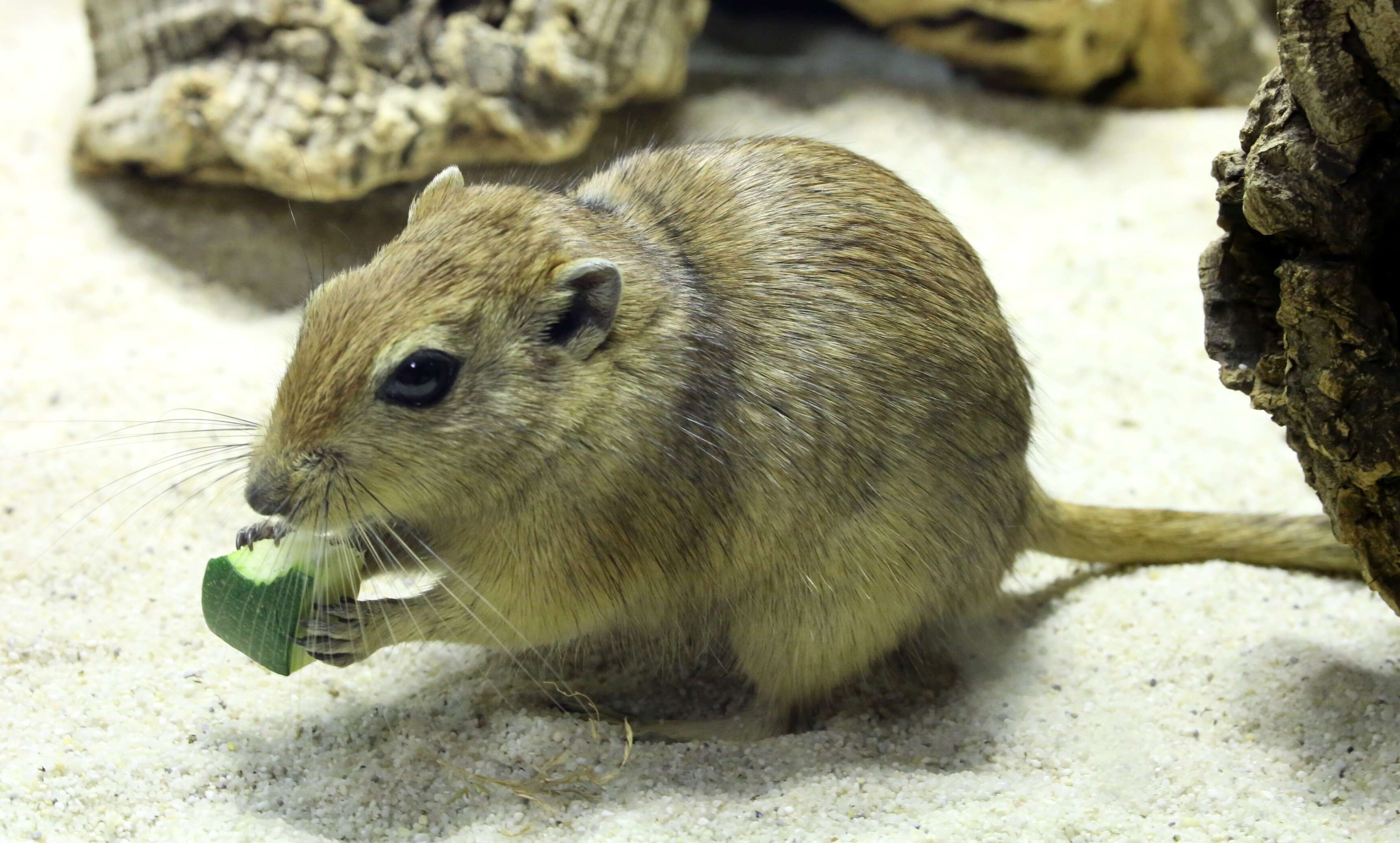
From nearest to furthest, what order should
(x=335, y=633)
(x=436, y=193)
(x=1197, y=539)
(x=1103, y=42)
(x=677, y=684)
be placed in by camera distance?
(x=335, y=633)
(x=436, y=193)
(x=677, y=684)
(x=1197, y=539)
(x=1103, y=42)

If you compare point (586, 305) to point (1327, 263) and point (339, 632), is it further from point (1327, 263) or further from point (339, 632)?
point (1327, 263)

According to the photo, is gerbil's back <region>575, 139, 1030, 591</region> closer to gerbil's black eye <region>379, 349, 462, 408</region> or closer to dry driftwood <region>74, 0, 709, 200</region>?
gerbil's black eye <region>379, 349, 462, 408</region>

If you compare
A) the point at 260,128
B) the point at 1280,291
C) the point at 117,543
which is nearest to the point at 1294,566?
the point at 1280,291

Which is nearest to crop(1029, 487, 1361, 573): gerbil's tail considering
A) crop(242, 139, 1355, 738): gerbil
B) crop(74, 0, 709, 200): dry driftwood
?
crop(242, 139, 1355, 738): gerbil

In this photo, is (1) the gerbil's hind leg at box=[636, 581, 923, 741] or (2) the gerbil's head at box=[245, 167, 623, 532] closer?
(2) the gerbil's head at box=[245, 167, 623, 532]

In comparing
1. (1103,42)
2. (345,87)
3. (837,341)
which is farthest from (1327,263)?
(1103,42)

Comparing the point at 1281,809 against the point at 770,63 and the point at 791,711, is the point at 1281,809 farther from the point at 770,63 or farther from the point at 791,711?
the point at 770,63

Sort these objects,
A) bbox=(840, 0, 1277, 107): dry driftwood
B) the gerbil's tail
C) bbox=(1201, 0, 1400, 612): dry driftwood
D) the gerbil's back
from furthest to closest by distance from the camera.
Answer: bbox=(840, 0, 1277, 107): dry driftwood → the gerbil's tail → the gerbil's back → bbox=(1201, 0, 1400, 612): dry driftwood
